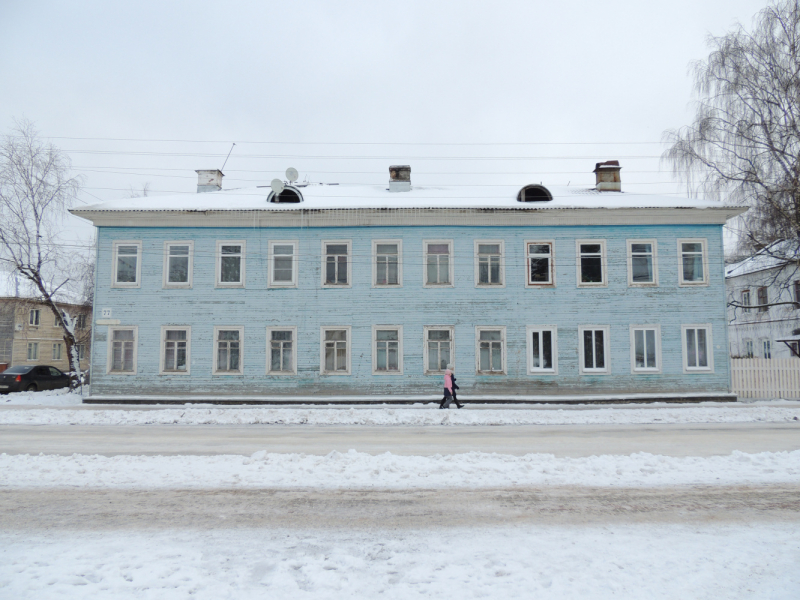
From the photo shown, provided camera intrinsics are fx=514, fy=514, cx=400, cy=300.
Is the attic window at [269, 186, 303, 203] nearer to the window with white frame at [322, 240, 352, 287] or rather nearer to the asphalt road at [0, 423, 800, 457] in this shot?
the window with white frame at [322, 240, 352, 287]

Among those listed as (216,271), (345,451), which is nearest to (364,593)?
(345,451)

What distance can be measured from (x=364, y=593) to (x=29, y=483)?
6128mm

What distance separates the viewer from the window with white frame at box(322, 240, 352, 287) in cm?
2173

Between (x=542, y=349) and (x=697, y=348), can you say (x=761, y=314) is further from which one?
(x=542, y=349)

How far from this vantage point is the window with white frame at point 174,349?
2144 centimetres

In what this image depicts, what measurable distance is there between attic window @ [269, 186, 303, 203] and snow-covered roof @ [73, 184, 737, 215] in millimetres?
385

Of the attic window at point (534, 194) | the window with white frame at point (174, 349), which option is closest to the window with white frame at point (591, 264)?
the attic window at point (534, 194)

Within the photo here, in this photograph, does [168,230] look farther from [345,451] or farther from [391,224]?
[345,451]

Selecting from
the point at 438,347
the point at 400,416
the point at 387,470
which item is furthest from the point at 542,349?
the point at 387,470

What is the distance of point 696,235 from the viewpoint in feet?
71.6

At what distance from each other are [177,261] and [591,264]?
1759cm

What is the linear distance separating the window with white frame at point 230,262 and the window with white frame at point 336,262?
11.4 feet

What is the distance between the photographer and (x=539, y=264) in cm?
2173

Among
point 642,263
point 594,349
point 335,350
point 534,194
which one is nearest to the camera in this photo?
point 594,349
